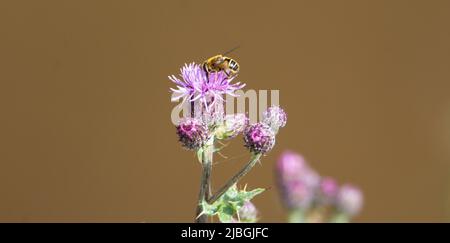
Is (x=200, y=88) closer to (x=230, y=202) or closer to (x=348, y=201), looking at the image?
(x=230, y=202)

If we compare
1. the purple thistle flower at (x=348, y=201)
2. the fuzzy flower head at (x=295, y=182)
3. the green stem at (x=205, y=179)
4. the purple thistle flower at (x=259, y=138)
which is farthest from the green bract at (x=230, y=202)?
the purple thistle flower at (x=348, y=201)

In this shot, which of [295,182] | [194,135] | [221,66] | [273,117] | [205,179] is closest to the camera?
[205,179]

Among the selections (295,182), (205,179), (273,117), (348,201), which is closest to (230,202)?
(205,179)

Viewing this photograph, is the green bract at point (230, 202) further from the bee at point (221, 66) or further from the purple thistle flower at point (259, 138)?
the bee at point (221, 66)

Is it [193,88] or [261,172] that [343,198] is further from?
[261,172]

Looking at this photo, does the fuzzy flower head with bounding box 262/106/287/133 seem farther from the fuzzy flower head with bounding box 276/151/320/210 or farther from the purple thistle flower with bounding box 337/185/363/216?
the purple thistle flower with bounding box 337/185/363/216

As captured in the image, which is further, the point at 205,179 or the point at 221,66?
the point at 221,66
